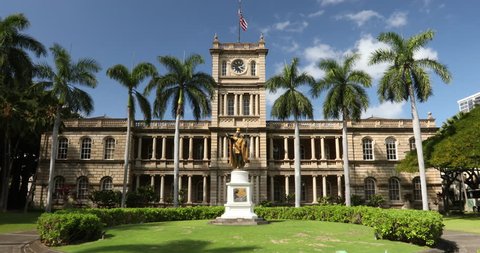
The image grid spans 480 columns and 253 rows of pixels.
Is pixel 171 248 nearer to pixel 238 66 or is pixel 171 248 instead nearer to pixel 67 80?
pixel 67 80

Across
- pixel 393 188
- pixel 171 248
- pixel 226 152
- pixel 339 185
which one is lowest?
pixel 171 248

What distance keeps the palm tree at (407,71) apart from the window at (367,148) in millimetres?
16094

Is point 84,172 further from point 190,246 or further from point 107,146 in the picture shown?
point 190,246

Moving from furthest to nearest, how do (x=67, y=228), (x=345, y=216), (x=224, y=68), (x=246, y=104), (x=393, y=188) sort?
(x=224, y=68), (x=246, y=104), (x=393, y=188), (x=345, y=216), (x=67, y=228)

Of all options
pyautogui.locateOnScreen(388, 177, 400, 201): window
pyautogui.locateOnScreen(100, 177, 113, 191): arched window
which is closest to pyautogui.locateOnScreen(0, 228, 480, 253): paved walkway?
pyautogui.locateOnScreen(100, 177, 113, 191): arched window

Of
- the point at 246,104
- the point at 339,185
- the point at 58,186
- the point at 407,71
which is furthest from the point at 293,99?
the point at 58,186

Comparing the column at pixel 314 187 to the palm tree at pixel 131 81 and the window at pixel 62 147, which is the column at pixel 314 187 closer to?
the palm tree at pixel 131 81

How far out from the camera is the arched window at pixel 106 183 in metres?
40.1

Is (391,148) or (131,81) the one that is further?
(391,148)

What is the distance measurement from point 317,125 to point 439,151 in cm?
1636

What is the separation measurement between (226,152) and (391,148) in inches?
678

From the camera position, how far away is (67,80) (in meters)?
28.4

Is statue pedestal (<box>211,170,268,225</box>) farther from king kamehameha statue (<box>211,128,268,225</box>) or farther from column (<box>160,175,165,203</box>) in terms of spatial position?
column (<box>160,175,165,203</box>)

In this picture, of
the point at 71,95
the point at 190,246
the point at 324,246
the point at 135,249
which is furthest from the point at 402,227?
the point at 71,95
